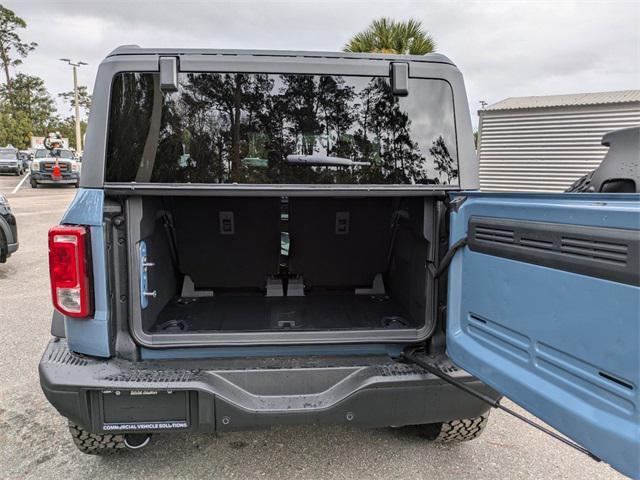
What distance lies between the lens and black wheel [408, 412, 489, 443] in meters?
2.59

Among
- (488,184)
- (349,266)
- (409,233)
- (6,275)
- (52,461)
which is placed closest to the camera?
(52,461)

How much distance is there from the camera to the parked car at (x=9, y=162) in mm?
28188

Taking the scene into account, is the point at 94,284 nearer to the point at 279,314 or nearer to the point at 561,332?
the point at 279,314

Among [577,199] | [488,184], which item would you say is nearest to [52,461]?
[577,199]

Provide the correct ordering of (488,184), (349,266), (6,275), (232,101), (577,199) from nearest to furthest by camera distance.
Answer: (577,199)
(232,101)
(349,266)
(6,275)
(488,184)

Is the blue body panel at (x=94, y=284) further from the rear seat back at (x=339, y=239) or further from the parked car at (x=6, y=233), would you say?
the parked car at (x=6, y=233)

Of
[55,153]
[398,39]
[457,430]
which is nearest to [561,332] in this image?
[457,430]

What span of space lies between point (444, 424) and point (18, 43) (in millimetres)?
56143

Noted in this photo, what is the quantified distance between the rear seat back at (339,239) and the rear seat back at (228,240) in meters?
0.18

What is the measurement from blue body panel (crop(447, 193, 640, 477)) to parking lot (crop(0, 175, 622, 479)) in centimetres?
99

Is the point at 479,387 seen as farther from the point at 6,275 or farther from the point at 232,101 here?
the point at 6,275

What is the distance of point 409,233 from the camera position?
280 cm

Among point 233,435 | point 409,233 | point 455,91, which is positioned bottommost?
point 233,435

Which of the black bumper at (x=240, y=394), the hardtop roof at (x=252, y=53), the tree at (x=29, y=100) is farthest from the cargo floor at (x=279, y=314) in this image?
the tree at (x=29, y=100)
